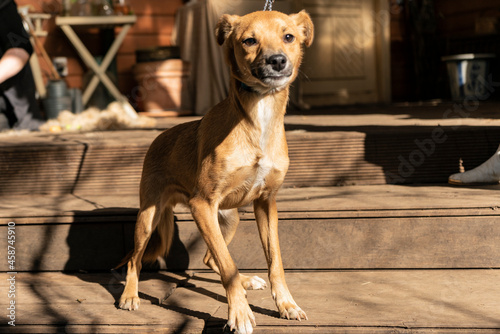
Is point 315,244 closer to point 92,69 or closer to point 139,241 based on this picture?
point 139,241

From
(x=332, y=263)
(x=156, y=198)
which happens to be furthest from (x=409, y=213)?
(x=156, y=198)

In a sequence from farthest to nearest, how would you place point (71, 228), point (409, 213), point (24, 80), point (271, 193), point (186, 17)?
point (186, 17) → point (24, 80) → point (71, 228) → point (409, 213) → point (271, 193)

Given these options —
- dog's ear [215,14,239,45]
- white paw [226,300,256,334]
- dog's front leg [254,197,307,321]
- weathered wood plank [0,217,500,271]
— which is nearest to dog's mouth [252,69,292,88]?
dog's ear [215,14,239,45]

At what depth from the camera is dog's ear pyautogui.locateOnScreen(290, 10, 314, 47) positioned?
2322 mm

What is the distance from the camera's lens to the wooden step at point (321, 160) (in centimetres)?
339

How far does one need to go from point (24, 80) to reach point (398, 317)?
13.5ft

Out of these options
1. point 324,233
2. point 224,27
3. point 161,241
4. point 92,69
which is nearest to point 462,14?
point 92,69

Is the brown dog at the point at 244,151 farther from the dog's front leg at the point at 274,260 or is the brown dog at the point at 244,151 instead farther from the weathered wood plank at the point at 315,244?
the weathered wood plank at the point at 315,244

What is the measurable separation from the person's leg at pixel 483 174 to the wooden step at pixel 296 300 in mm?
702

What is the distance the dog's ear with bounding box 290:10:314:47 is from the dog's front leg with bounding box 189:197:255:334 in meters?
0.79

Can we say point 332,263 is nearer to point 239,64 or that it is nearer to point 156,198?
point 156,198

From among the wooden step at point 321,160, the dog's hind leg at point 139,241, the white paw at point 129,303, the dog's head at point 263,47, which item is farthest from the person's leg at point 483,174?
the white paw at point 129,303

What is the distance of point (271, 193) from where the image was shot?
2318 mm

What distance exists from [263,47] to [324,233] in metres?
1.07
